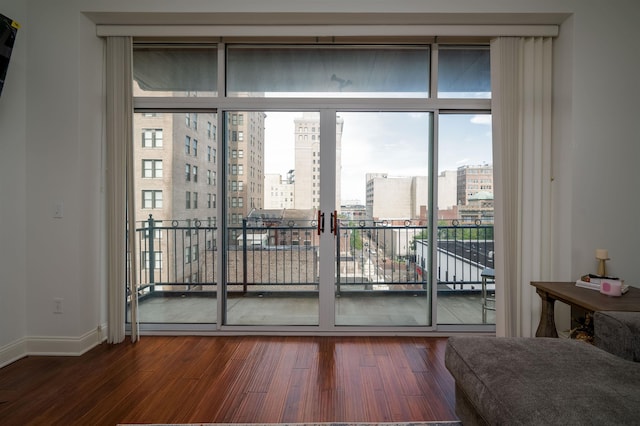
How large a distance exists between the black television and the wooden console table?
4212mm

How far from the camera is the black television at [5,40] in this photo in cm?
206

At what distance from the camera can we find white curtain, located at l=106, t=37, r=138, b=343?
8.35 feet

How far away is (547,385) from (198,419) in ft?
5.70

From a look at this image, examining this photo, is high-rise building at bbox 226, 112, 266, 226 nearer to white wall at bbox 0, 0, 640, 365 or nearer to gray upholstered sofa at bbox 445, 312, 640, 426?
white wall at bbox 0, 0, 640, 365

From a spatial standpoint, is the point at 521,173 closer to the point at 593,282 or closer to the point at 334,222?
the point at 593,282

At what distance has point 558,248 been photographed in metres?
2.51

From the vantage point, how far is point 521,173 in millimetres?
2518

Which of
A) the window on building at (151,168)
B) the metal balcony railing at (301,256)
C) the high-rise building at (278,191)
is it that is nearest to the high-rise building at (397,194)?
the metal balcony railing at (301,256)

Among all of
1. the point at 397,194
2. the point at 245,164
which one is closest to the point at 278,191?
the point at 245,164

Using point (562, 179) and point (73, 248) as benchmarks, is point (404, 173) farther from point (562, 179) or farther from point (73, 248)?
point (73, 248)

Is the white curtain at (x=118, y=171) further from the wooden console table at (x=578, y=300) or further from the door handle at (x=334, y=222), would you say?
the wooden console table at (x=578, y=300)

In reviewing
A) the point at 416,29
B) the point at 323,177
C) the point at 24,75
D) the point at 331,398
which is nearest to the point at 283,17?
the point at 416,29

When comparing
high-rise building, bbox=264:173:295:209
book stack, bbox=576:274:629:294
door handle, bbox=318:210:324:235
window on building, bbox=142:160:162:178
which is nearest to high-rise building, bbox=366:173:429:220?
door handle, bbox=318:210:324:235

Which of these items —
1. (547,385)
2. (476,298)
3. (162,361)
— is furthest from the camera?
(476,298)
